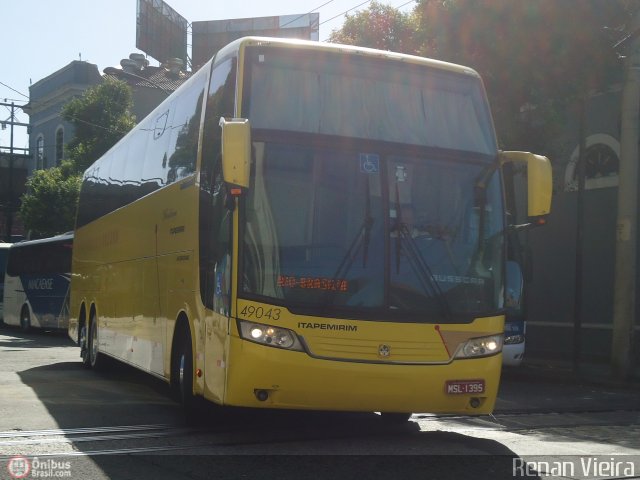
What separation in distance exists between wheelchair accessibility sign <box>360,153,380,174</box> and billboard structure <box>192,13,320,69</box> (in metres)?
51.3

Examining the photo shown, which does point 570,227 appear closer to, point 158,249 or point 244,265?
point 158,249

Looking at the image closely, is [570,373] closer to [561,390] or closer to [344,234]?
[561,390]

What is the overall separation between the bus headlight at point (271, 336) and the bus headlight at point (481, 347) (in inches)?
58.3

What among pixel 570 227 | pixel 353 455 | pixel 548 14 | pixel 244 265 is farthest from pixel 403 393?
pixel 570 227

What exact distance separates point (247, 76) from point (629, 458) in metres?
4.68

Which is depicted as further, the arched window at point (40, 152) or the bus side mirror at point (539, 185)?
the arched window at point (40, 152)

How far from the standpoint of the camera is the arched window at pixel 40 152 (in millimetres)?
56719

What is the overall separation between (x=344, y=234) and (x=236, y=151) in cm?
120

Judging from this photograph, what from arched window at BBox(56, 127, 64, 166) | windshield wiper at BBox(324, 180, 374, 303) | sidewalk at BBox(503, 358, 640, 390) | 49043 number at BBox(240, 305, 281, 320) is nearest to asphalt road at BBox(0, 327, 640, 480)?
49043 number at BBox(240, 305, 281, 320)

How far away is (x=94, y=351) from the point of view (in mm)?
15562

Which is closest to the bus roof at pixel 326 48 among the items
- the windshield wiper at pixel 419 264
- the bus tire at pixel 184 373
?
the windshield wiper at pixel 419 264

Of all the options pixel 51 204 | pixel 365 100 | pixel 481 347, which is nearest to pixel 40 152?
pixel 51 204

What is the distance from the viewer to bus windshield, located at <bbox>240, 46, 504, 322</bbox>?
7973 mm
